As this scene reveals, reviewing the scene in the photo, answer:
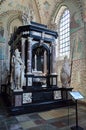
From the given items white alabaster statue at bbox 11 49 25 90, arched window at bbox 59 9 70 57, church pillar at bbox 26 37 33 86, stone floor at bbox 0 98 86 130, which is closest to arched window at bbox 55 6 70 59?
arched window at bbox 59 9 70 57

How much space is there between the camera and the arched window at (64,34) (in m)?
9.86

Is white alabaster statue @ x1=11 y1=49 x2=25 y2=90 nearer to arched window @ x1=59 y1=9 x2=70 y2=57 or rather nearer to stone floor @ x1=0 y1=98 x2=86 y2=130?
stone floor @ x1=0 y1=98 x2=86 y2=130

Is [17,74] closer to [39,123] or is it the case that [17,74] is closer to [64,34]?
[39,123]

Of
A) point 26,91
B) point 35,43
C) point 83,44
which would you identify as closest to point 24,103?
point 26,91

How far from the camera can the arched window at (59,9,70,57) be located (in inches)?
388

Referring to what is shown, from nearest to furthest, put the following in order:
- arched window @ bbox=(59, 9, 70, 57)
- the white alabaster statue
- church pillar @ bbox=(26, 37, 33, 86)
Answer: the white alabaster statue → church pillar @ bbox=(26, 37, 33, 86) → arched window @ bbox=(59, 9, 70, 57)

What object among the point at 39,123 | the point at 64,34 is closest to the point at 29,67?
the point at 39,123

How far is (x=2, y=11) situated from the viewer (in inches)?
464

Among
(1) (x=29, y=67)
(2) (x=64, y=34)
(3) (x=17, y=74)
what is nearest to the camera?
(3) (x=17, y=74)

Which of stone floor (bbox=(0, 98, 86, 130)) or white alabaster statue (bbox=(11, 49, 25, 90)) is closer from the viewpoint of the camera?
stone floor (bbox=(0, 98, 86, 130))

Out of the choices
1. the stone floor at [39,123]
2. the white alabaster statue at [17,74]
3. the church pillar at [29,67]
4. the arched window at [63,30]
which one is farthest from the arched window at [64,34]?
the stone floor at [39,123]

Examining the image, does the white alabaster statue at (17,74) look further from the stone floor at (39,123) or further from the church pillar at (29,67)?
the stone floor at (39,123)

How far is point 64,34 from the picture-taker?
1039 cm

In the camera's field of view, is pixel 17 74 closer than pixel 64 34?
Yes
